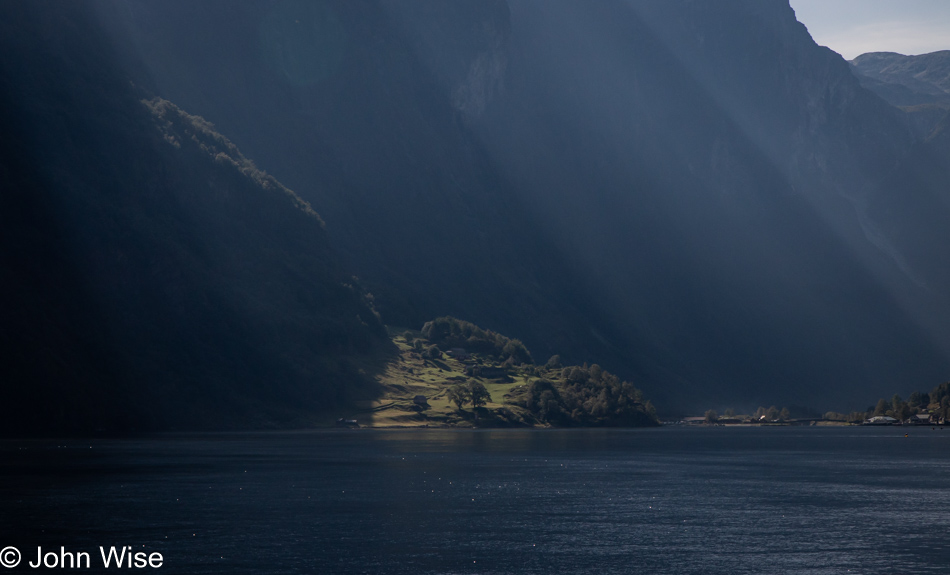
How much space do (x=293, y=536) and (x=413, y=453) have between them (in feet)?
306

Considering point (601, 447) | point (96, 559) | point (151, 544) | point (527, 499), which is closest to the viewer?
point (96, 559)

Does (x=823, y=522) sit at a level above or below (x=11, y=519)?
below

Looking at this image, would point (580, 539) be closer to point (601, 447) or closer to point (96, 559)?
point (96, 559)

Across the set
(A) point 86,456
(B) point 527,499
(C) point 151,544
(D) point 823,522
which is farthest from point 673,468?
(A) point 86,456

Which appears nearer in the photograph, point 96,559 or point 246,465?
point 96,559

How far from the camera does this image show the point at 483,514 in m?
88.2

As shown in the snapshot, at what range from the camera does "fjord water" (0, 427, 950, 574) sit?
66.5 meters

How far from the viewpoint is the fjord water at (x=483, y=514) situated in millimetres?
66500

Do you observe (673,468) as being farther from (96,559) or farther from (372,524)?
(96,559)

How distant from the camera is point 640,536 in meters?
76.4

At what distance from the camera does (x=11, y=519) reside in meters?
78.0

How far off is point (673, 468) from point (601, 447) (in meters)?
58.1

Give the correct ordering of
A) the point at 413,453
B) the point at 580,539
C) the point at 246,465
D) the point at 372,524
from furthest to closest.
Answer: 1. the point at 413,453
2. the point at 246,465
3. the point at 372,524
4. the point at 580,539

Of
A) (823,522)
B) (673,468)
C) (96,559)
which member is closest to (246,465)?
(673,468)
